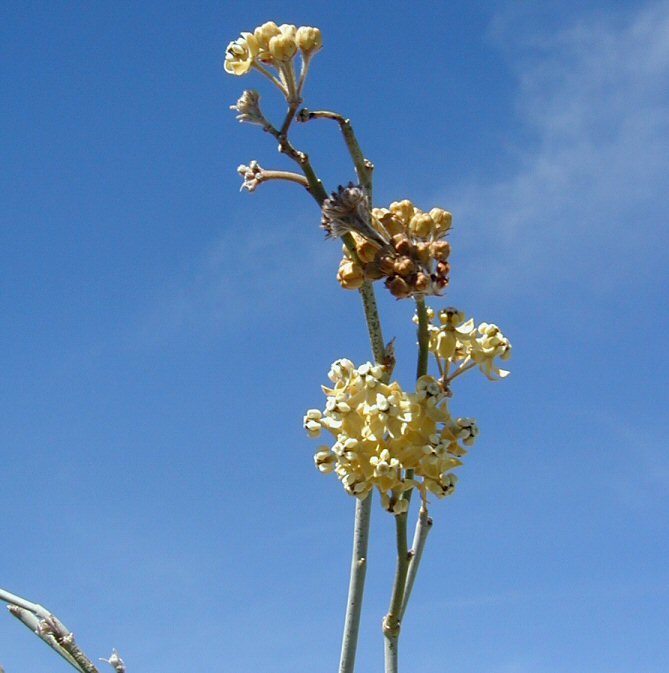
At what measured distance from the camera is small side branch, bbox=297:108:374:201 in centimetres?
258

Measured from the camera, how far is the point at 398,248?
2.56 meters

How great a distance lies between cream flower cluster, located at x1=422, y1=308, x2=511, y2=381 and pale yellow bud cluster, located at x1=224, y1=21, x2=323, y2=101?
88cm

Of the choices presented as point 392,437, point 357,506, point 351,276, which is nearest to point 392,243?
point 351,276

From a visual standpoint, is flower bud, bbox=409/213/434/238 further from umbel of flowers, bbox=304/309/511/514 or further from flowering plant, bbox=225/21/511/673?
umbel of flowers, bbox=304/309/511/514

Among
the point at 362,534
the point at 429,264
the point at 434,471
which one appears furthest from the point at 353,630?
the point at 429,264

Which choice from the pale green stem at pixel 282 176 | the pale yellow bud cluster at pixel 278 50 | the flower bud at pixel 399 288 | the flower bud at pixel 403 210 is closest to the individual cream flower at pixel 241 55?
the pale yellow bud cluster at pixel 278 50

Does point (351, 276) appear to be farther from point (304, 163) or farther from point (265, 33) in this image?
point (265, 33)

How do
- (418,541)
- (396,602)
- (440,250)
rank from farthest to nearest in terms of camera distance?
(418,541)
(396,602)
(440,250)

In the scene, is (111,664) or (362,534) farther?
(362,534)

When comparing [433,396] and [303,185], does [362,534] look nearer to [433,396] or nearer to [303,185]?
[433,396]

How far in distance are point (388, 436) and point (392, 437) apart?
0.12 ft

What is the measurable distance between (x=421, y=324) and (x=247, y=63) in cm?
104

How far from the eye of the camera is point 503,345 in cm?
304

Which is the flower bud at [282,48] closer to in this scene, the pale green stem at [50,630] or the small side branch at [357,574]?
the small side branch at [357,574]
